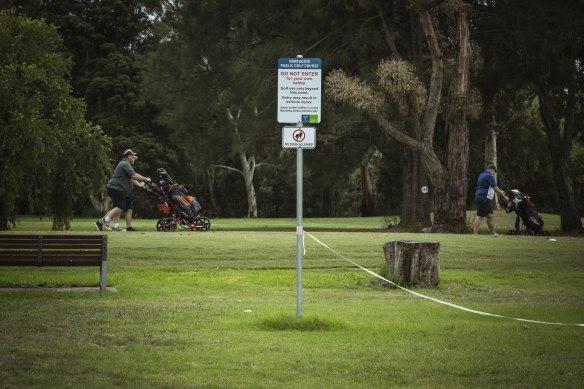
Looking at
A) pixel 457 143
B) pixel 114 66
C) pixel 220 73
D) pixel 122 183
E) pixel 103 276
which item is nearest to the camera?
pixel 103 276

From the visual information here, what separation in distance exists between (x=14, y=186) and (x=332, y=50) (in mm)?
13508

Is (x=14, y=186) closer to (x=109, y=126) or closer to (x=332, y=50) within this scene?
(x=332, y=50)

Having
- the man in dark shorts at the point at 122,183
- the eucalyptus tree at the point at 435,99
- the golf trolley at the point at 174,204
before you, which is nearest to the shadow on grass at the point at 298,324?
the man in dark shorts at the point at 122,183

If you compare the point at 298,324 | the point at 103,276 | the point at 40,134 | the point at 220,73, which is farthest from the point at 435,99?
the point at 298,324

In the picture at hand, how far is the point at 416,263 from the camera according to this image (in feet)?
51.3

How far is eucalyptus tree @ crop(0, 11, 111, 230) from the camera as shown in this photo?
2908 centimetres

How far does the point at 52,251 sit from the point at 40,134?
605 inches

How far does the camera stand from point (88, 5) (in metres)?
61.5

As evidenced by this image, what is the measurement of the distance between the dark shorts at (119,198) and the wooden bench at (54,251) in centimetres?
1251

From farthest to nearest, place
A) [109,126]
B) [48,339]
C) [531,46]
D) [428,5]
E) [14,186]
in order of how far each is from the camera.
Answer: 1. [109,126]
2. [531,46]
3. [428,5]
4. [14,186]
5. [48,339]

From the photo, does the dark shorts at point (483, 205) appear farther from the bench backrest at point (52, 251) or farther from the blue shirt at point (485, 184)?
the bench backrest at point (52, 251)

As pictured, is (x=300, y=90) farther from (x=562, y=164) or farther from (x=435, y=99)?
(x=562, y=164)

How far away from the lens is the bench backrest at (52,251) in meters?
14.3

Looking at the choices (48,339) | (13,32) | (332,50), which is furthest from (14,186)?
(48,339)
